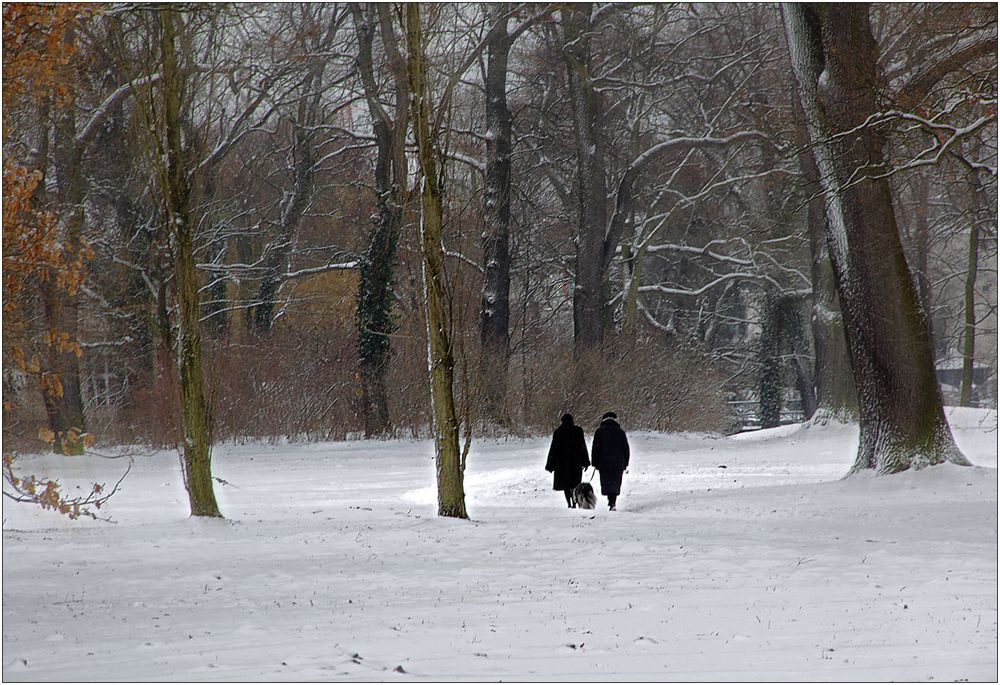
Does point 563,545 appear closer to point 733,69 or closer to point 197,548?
point 197,548

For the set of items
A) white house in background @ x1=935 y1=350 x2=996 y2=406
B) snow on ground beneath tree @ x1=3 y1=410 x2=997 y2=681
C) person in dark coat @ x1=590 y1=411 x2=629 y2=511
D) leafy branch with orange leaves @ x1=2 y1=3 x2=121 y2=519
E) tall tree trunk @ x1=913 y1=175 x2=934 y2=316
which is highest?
tall tree trunk @ x1=913 y1=175 x2=934 y2=316

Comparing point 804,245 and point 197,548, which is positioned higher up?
point 804,245

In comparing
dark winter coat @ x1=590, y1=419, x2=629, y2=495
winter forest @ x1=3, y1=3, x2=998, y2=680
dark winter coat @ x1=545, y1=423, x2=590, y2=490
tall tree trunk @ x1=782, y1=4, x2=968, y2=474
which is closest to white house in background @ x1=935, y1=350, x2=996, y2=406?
winter forest @ x1=3, y1=3, x2=998, y2=680

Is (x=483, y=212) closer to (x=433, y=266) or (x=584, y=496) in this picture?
(x=584, y=496)

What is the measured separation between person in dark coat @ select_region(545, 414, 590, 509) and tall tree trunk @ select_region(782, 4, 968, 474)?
433cm

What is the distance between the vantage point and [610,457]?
1645 cm

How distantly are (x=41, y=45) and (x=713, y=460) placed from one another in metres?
16.6

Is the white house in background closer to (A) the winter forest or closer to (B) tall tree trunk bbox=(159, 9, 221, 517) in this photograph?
(A) the winter forest

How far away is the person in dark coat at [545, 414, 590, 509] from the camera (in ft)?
54.5

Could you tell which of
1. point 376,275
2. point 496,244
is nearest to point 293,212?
point 376,275

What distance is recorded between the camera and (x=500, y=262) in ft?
103

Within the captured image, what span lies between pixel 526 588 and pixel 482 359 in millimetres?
20368

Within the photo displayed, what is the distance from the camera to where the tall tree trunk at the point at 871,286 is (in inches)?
680

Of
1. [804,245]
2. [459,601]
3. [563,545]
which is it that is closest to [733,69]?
[804,245]
